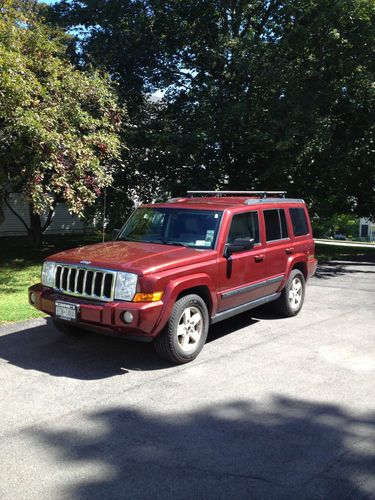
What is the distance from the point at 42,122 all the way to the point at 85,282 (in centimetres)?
474

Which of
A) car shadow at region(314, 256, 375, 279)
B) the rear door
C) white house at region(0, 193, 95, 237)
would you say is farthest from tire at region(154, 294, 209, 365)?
white house at region(0, 193, 95, 237)

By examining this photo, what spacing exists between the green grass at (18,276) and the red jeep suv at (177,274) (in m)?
1.66

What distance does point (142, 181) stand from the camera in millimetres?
17109

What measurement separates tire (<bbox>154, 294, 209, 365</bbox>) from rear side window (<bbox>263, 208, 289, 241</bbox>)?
78.1 inches

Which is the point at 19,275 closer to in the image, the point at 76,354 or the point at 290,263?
the point at 76,354

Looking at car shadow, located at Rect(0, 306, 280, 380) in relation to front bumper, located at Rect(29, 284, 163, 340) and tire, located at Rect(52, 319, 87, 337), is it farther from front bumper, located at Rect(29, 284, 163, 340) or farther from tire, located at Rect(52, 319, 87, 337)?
front bumper, located at Rect(29, 284, 163, 340)

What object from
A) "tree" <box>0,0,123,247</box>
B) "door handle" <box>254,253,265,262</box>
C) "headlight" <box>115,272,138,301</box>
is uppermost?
"tree" <box>0,0,123,247</box>

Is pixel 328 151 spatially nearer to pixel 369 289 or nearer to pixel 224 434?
pixel 369 289

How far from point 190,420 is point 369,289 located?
308 inches

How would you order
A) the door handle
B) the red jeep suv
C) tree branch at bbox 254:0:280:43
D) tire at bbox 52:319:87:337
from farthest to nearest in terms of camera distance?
1. tree branch at bbox 254:0:280:43
2. the door handle
3. tire at bbox 52:319:87:337
4. the red jeep suv

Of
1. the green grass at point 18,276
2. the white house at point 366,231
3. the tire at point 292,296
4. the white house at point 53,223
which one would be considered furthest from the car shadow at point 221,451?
the white house at point 366,231

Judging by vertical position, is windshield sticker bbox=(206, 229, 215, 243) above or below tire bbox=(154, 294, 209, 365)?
above

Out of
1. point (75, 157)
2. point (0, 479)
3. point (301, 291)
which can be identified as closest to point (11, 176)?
point (75, 157)

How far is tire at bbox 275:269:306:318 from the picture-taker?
24.9ft
